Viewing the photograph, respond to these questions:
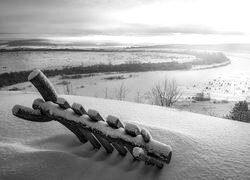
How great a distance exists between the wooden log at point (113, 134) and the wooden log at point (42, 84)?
8 centimetres

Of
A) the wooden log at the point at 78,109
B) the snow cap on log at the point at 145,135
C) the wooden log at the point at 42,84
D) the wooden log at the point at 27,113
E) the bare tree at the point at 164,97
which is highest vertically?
the wooden log at the point at 42,84

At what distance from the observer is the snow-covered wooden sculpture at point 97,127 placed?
5.99 feet

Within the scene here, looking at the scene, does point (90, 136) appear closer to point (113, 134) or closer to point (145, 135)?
point (113, 134)

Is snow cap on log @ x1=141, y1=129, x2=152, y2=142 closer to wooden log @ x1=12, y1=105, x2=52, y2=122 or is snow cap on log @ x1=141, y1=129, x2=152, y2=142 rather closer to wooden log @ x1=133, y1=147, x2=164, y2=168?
wooden log @ x1=133, y1=147, x2=164, y2=168

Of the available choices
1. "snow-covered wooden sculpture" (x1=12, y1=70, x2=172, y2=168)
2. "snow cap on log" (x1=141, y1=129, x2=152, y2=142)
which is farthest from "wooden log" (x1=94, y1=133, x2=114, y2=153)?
"snow cap on log" (x1=141, y1=129, x2=152, y2=142)

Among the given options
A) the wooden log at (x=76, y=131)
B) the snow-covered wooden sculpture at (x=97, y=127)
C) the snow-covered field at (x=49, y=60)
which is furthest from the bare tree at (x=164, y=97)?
the snow-covered field at (x=49, y=60)

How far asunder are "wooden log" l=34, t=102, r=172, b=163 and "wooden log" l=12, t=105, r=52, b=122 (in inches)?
2.8

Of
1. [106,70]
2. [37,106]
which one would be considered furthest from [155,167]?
[106,70]

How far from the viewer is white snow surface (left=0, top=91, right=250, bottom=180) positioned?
1.96 meters

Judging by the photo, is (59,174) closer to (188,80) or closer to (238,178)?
(238,178)

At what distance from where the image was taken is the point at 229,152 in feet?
7.27

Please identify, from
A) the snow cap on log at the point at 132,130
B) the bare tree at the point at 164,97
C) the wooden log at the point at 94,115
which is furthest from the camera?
the bare tree at the point at 164,97

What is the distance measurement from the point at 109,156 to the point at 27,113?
0.85 metres

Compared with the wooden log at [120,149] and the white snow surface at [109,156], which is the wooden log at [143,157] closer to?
the white snow surface at [109,156]
